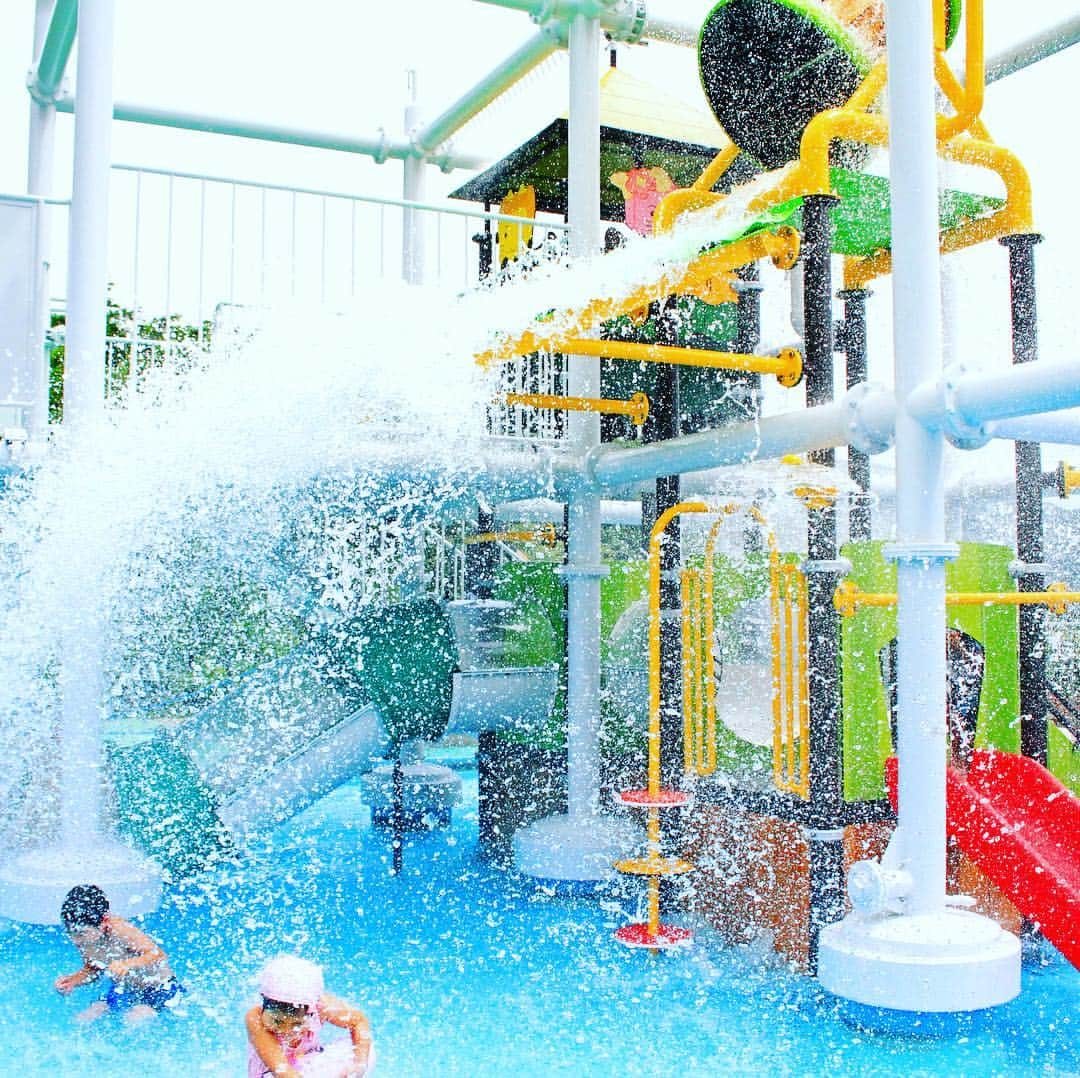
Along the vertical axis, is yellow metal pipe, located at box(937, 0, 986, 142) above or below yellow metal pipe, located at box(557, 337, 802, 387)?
above

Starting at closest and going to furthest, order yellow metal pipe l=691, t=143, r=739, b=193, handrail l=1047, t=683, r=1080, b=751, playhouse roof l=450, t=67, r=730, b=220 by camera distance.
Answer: handrail l=1047, t=683, r=1080, b=751, yellow metal pipe l=691, t=143, r=739, b=193, playhouse roof l=450, t=67, r=730, b=220

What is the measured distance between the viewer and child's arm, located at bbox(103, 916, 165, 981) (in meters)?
4.72

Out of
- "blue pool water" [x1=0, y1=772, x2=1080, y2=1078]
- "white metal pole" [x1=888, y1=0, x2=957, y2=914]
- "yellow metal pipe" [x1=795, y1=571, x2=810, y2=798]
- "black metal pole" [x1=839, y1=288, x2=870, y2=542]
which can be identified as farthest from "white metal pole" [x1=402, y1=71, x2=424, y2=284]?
"white metal pole" [x1=888, y1=0, x2=957, y2=914]

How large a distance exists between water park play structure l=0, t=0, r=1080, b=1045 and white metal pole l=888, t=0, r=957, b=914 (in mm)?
13

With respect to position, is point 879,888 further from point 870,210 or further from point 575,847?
point 870,210

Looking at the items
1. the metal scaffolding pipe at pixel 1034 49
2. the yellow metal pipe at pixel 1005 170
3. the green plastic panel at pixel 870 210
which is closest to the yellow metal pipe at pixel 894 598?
the green plastic panel at pixel 870 210

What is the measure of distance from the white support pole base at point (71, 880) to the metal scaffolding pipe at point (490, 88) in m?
5.45

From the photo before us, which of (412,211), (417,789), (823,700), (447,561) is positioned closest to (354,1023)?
(823,700)

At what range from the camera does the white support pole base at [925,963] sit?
3795 millimetres

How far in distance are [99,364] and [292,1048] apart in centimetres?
375

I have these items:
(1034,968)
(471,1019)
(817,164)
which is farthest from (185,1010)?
(817,164)

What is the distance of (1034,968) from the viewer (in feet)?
17.3

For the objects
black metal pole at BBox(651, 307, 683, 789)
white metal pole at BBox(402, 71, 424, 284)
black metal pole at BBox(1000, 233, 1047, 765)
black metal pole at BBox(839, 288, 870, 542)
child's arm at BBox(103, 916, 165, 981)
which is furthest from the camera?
white metal pole at BBox(402, 71, 424, 284)

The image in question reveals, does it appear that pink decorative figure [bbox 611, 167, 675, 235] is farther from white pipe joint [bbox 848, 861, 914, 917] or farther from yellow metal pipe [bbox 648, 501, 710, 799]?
white pipe joint [bbox 848, 861, 914, 917]
